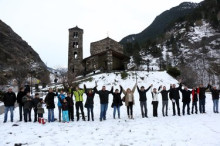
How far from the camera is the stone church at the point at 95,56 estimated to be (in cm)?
3587

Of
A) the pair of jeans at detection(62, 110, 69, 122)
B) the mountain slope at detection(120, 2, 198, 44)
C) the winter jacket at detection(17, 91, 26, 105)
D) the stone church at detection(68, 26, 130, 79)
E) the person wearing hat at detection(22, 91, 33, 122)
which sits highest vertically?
the mountain slope at detection(120, 2, 198, 44)

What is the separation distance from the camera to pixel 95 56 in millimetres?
38375

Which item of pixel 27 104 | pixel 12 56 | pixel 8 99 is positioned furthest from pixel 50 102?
pixel 12 56

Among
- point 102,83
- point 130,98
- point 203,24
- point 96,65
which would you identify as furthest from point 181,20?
point 130,98

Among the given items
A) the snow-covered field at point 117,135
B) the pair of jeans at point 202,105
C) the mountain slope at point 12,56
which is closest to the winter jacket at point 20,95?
the snow-covered field at point 117,135

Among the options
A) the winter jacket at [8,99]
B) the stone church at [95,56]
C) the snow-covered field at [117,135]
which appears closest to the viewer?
the snow-covered field at [117,135]

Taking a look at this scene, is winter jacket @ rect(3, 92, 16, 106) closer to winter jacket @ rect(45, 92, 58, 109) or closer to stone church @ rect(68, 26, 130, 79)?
winter jacket @ rect(45, 92, 58, 109)

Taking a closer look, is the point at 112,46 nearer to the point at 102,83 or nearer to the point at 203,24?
the point at 102,83

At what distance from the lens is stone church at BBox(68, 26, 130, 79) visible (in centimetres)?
3587

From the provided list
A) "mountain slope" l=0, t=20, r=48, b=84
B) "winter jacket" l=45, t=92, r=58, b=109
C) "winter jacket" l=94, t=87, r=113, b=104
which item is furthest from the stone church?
"winter jacket" l=45, t=92, r=58, b=109

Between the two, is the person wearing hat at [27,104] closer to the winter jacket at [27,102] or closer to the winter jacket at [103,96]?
the winter jacket at [27,102]

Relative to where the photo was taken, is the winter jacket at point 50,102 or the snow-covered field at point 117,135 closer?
the snow-covered field at point 117,135

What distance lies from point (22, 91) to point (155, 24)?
141 metres

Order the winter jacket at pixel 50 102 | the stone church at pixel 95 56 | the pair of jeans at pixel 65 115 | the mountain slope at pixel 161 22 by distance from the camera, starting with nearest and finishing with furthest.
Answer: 1. the pair of jeans at pixel 65 115
2. the winter jacket at pixel 50 102
3. the stone church at pixel 95 56
4. the mountain slope at pixel 161 22
